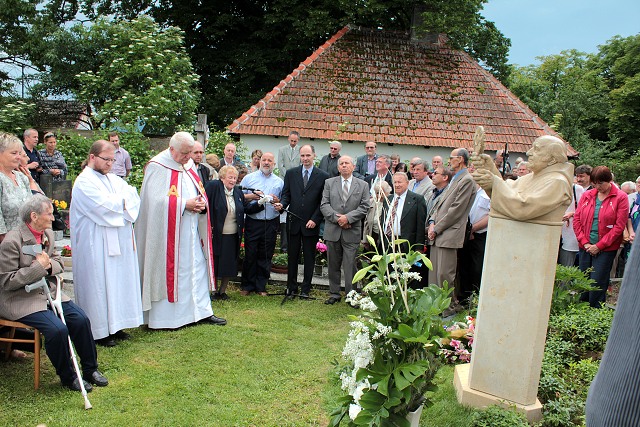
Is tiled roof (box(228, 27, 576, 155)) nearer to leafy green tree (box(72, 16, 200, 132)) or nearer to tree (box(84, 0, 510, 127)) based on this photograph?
tree (box(84, 0, 510, 127))

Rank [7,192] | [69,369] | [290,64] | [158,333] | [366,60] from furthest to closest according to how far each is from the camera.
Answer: [290,64] → [366,60] → [158,333] → [7,192] → [69,369]

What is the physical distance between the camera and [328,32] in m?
20.8

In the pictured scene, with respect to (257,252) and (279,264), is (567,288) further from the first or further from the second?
(279,264)

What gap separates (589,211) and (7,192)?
24.6 feet

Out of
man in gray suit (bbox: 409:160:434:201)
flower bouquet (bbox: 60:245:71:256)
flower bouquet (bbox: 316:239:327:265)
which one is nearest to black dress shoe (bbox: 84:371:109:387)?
flower bouquet (bbox: 60:245:71:256)

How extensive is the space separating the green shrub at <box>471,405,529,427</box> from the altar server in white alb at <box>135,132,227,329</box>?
13.3ft

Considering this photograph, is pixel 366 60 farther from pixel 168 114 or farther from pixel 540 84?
pixel 540 84

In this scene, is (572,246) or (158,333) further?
(572,246)

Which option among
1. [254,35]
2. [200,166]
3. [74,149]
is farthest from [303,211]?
[254,35]

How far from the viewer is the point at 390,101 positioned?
1789 centimetres

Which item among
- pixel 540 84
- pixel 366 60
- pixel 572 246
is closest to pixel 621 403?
pixel 572 246

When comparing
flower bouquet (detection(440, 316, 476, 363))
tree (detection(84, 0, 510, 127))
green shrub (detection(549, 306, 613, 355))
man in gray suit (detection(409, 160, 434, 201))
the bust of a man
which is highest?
tree (detection(84, 0, 510, 127))

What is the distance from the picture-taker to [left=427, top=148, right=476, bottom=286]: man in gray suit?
729 cm

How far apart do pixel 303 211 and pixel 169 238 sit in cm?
244
